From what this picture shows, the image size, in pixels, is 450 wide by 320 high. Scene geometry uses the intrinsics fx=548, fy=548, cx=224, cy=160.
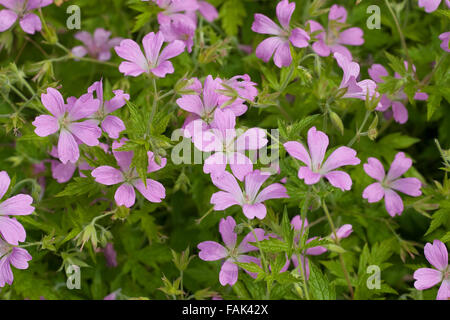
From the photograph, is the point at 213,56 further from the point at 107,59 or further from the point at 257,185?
the point at 107,59

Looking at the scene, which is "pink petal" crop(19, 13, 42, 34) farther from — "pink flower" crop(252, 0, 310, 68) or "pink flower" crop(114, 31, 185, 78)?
"pink flower" crop(252, 0, 310, 68)

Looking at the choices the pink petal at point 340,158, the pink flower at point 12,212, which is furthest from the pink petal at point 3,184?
the pink petal at point 340,158

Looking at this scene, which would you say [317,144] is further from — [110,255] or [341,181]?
[110,255]

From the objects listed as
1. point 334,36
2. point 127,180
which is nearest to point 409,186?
point 334,36

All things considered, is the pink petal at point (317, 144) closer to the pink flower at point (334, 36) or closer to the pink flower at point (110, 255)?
the pink flower at point (334, 36)

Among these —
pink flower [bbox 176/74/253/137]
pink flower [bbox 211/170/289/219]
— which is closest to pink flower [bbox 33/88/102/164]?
pink flower [bbox 176/74/253/137]
